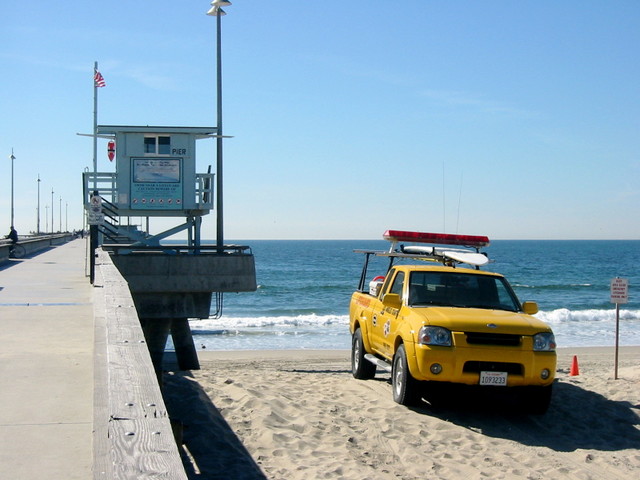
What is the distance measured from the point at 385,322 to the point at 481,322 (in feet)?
6.11

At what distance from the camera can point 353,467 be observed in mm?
7773

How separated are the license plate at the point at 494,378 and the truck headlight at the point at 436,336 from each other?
556mm

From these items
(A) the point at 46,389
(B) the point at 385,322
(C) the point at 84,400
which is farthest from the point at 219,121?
(C) the point at 84,400

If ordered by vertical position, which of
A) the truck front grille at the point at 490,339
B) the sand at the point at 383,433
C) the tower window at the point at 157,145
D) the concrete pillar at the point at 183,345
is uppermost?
the tower window at the point at 157,145

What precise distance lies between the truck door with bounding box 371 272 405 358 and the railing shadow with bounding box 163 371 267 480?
250 cm

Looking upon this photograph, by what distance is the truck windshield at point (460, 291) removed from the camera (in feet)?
34.1

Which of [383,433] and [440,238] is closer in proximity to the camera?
[383,433]

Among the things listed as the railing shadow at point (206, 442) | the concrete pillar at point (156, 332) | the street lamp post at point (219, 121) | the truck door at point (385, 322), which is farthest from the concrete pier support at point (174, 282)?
the truck door at point (385, 322)

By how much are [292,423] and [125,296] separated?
265 cm

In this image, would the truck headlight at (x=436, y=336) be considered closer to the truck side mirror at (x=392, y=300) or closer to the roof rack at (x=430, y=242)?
the truck side mirror at (x=392, y=300)

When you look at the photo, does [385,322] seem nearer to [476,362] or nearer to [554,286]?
[476,362]

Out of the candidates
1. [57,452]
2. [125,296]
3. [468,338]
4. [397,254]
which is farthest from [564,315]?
[57,452]

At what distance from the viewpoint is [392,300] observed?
10188 millimetres

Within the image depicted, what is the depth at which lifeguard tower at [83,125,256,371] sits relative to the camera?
60.5 ft
